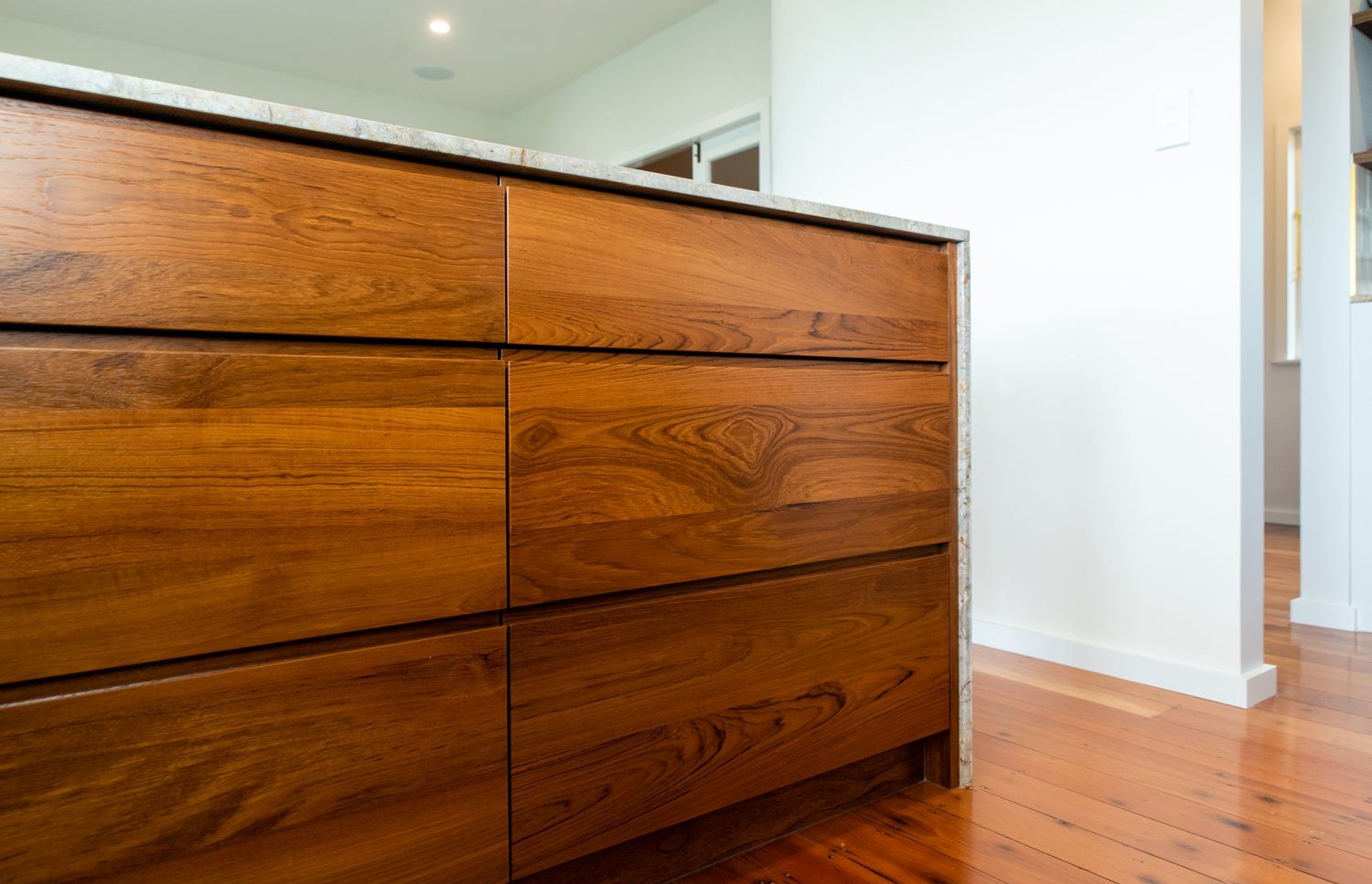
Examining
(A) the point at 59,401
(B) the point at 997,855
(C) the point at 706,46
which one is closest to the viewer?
(A) the point at 59,401

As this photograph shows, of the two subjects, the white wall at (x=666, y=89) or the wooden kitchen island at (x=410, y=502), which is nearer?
the wooden kitchen island at (x=410, y=502)

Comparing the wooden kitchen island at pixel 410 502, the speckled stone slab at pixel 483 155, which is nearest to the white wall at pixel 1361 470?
the speckled stone slab at pixel 483 155

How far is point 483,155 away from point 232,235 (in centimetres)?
26

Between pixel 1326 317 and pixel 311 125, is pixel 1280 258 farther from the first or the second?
pixel 311 125

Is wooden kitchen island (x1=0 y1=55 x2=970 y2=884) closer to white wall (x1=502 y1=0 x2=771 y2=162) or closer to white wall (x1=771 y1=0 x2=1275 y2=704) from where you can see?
Result: white wall (x1=771 y1=0 x2=1275 y2=704)

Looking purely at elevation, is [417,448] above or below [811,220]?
below

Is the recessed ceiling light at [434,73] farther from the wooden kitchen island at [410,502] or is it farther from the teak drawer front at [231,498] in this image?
the teak drawer front at [231,498]

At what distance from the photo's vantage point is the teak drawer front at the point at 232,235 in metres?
0.72

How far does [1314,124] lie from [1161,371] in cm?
121

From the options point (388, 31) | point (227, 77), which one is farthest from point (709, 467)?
point (227, 77)

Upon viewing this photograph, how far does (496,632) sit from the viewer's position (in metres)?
0.95

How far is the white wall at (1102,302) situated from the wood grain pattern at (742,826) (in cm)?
85

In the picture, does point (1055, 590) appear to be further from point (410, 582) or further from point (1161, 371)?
point (410, 582)

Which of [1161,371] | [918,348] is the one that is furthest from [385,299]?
[1161,371]
